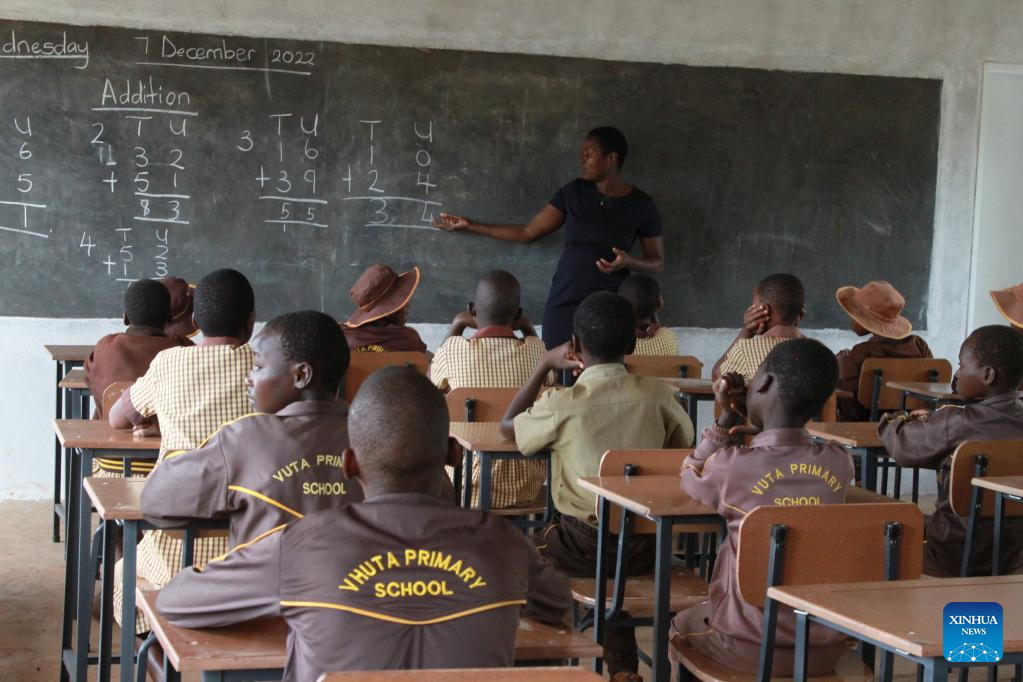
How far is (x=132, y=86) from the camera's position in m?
6.04

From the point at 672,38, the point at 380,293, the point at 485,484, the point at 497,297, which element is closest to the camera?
the point at 485,484

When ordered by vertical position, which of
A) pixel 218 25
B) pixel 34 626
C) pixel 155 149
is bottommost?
pixel 34 626

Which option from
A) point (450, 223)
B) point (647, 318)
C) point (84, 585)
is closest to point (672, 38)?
point (450, 223)

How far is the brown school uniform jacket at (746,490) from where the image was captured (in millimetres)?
2635

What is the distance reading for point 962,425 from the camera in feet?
12.6

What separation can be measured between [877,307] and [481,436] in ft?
11.1

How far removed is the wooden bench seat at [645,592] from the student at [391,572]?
4.04 ft

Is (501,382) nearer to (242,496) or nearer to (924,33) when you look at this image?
(242,496)

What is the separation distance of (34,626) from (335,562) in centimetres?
289

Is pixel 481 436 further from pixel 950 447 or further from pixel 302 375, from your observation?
pixel 950 447

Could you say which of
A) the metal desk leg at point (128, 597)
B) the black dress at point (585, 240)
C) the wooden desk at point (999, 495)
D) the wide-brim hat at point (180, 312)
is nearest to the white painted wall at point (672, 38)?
the black dress at point (585, 240)

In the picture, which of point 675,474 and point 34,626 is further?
point 34,626

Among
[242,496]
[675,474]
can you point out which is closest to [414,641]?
[242,496]

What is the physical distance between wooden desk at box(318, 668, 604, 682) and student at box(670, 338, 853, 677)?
1224mm
